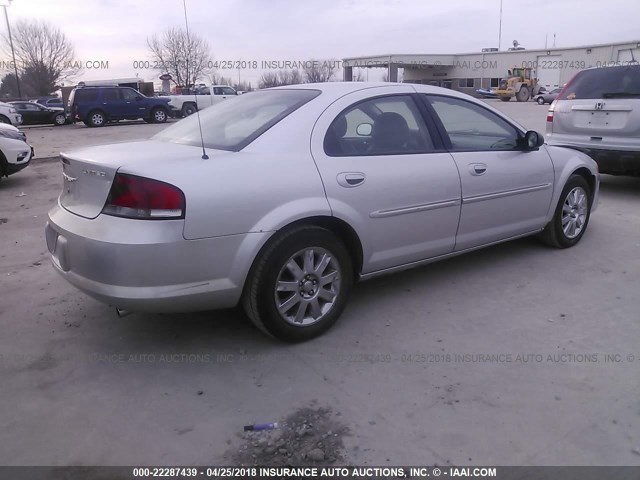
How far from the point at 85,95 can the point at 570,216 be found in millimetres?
22268

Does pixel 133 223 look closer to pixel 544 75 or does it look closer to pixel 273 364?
pixel 273 364

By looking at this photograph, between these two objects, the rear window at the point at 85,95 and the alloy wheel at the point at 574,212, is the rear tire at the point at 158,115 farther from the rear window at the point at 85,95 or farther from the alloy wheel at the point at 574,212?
the alloy wheel at the point at 574,212

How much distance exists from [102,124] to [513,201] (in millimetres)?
22779

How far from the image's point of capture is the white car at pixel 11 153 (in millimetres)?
8203

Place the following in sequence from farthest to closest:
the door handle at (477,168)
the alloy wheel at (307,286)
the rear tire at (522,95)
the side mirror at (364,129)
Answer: the rear tire at (522,95) < the door handle at (477,168) < the side mirror at (364,129) < the alloy wheel at (307,286)

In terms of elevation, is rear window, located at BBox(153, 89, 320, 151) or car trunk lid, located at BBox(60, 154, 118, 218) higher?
rear window, located at BBox(153, 89, 320, 151)

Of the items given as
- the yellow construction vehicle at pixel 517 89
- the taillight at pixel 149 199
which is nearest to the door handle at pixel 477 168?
the taillight at pixel 149 199

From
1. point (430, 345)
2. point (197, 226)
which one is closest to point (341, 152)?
point (197, 226)

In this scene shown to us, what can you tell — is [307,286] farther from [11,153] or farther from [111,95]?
[111,95]

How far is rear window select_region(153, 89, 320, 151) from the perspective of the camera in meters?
3.23

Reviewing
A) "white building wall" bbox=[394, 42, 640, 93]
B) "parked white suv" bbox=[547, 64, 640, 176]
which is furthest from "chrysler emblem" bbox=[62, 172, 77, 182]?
"white building wall" bbox=[394, 42, 640, 93]

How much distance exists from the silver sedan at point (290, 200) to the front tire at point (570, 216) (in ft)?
1.96

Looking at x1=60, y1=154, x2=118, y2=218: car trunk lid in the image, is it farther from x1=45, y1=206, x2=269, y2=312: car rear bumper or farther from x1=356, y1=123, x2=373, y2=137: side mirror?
x1=356, y1=123, x2=373, y2=137: side mirror

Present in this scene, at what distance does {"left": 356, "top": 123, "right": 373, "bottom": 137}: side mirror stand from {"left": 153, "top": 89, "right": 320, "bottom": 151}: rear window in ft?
1.18
